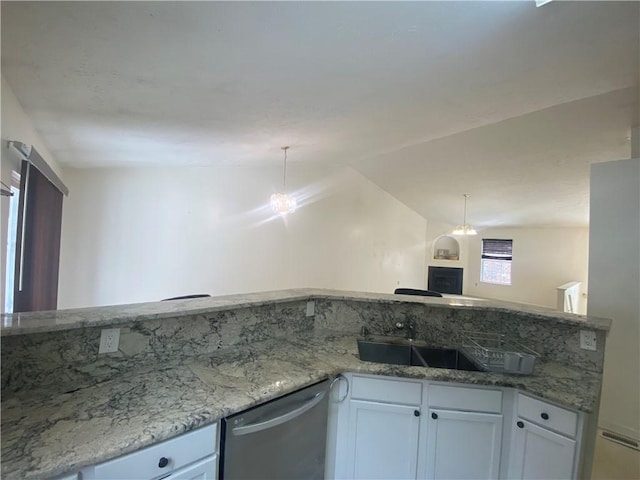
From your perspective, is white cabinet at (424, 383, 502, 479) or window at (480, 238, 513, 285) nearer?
white cabinet at (424, 383, 502, 479)

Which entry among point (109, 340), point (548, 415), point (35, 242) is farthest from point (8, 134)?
point (548, 415)

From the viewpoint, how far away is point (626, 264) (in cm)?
243

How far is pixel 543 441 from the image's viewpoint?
1.39 metres

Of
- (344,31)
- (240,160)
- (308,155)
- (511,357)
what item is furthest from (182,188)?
(511,357)

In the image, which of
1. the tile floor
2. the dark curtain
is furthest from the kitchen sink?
the dark curtain

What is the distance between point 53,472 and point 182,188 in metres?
3.90

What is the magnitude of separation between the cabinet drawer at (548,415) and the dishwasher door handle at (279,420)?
1002mm

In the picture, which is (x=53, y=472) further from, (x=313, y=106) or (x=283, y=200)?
(x=283, y=200)

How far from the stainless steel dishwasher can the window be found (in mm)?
8863

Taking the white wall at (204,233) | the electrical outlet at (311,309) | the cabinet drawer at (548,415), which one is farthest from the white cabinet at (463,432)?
the white wall at (204,233)

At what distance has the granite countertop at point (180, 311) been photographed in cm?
118

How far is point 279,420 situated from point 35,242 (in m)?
2.34

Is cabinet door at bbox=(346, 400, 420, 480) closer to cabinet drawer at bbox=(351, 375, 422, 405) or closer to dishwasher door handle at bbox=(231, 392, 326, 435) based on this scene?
cabinet drawer at bbox=(351, 375, 422, 405)

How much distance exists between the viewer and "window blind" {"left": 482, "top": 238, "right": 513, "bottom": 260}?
8569 mm
